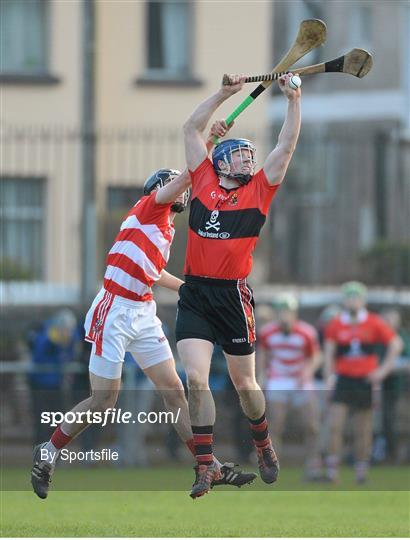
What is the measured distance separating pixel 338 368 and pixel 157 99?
321 inches

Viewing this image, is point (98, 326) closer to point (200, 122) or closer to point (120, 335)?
point (120, 335)

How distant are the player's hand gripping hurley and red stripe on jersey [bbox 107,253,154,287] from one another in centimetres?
113

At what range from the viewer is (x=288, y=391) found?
1625cm

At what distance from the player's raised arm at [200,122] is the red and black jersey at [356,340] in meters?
6.59

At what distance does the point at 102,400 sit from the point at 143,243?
106 cm

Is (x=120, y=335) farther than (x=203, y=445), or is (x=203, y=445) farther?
(x=120, y=335)

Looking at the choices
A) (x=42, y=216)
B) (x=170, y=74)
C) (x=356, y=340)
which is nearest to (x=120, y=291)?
(x=356, y=340)

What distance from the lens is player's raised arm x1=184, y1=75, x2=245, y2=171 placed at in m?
9.68

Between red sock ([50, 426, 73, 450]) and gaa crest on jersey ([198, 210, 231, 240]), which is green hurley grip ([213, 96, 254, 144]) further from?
red sock ([50, 426, 73, 450])

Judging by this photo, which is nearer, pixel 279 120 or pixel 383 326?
pixel 383 326

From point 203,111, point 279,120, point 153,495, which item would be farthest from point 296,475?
point 279,120

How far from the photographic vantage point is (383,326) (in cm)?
1641

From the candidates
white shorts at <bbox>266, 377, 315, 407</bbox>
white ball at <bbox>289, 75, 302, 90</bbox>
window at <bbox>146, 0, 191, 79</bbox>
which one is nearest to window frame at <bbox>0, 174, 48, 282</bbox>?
white shorts at <bbox>266, 377, 315, 407</bbox>

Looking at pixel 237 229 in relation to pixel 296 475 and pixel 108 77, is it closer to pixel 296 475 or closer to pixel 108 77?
pixel 296 475
